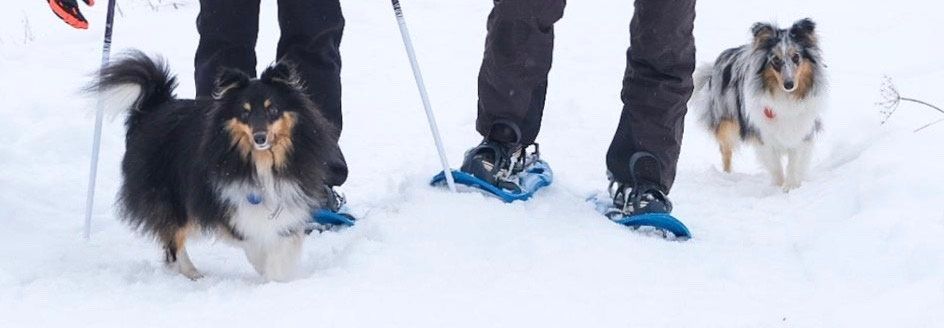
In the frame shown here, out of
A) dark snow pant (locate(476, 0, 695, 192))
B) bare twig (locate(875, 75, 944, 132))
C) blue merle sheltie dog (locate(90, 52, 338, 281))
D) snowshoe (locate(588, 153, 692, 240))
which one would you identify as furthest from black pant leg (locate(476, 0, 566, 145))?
bare twig (locate(875, 75, 944, 132))

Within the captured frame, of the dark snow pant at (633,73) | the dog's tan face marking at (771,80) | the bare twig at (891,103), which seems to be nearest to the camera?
the dark snow pant at (633,73)

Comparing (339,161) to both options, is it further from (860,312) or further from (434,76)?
(434,76)

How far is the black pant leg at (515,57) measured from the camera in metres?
4.05

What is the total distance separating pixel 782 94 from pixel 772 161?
0.35 metres

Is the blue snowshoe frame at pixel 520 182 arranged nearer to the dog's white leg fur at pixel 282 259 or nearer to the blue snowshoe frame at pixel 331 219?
the blue snowshoe frame at pixel 331 219

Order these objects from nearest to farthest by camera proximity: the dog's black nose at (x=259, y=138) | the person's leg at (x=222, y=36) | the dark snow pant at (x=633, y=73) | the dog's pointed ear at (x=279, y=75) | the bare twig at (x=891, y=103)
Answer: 1. the dog's black nose at (x=259, y=138)
2. the dog's pointed ear at (x=279, y=75)
3. the person's leg at (x=222, y=36)
4. the dark snow pant at (x=633, y=73)
5. the bare twig at (x=891, y=103)

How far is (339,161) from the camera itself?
4.13 metres

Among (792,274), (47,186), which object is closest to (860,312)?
(792,274)

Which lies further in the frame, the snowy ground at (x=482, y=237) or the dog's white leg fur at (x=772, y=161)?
the dog's white leg fur at (x=772, y=161)

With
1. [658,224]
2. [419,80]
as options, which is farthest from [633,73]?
[419,80]

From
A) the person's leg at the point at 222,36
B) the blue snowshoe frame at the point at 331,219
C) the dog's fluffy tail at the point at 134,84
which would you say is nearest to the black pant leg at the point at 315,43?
the person's leg at the point at 222,36

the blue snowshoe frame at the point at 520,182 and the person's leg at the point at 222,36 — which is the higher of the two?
the person's leg at the point at 222,36

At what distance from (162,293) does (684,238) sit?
1832mm

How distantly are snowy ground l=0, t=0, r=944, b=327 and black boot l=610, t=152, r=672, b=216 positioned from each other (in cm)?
16
